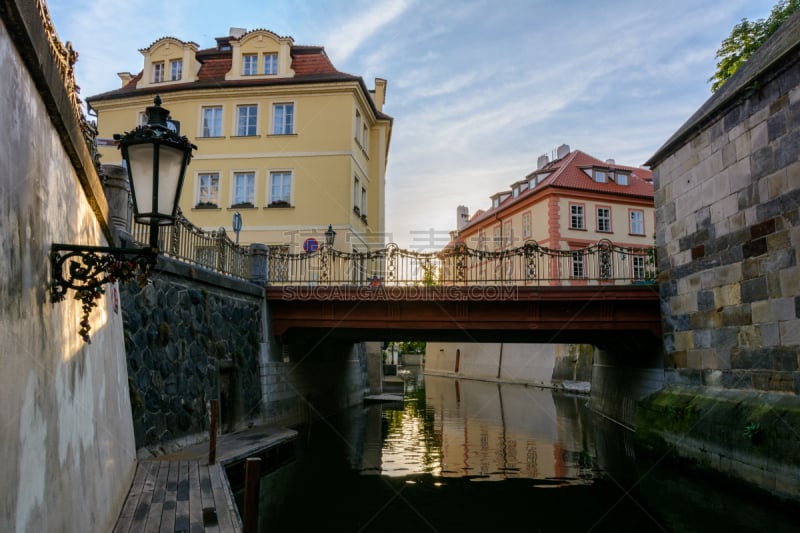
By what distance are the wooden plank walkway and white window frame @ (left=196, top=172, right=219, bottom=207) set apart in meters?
18.7

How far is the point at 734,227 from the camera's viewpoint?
12.5m

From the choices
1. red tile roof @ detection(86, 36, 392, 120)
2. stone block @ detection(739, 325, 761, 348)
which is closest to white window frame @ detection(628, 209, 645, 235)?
red tile roof @ detection(86, 36, 392, 120)

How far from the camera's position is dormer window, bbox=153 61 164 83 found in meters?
30.5

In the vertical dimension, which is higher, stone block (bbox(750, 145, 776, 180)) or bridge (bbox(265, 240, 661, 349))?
stone block (bbox(750, 145, 776, 180))

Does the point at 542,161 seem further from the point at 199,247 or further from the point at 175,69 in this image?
the point at 199,247

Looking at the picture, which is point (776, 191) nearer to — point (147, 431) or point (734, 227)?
point (734, 227)

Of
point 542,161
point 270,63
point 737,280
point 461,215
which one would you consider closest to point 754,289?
point 737,280

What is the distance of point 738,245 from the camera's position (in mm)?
12367

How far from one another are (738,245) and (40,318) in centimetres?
1224

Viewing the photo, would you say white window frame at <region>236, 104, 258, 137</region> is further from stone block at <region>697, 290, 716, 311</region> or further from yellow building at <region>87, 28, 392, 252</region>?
stone block at <region>697, 290, 716, 311</region>

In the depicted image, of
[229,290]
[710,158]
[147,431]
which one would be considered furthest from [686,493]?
[229,290]

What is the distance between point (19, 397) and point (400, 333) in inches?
648

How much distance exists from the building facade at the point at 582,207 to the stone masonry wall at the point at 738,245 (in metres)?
24.4

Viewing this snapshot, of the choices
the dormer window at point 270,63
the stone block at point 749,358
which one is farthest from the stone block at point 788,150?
the dormer window at point 270,63
